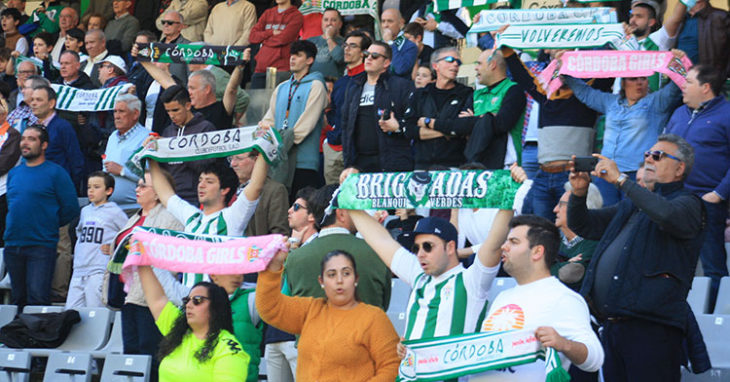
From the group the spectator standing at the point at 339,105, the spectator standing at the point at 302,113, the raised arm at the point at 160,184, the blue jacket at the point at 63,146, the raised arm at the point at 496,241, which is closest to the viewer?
the raised arm at the point at 496,241

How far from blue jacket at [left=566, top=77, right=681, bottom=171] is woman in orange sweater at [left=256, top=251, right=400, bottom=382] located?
3.34 meters

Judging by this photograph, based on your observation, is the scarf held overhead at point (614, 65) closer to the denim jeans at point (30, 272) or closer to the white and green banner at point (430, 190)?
the white and green banner at point (430, 190)

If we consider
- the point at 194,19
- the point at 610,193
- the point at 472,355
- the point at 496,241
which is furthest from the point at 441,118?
the point at 194,19

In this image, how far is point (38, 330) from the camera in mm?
9438

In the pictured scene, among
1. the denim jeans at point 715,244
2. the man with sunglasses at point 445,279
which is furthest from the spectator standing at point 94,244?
the denim jeans at point 715,244

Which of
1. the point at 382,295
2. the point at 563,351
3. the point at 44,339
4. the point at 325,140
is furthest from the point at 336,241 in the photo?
the point at 325,140

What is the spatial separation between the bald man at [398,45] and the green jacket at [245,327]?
15.7 feet

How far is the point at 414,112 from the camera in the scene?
9.87 m

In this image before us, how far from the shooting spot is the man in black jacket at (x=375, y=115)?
396 inches

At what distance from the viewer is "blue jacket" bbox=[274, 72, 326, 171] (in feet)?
34.8

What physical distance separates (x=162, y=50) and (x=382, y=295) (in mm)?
5147

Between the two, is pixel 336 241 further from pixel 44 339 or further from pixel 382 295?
pixel 44 339

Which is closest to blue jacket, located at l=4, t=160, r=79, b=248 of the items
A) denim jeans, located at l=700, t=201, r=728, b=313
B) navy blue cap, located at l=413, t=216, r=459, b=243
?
navy blue cap, located at l=413, t=216, r=459, b=243

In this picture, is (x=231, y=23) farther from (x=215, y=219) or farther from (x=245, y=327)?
(x=245, y=327)
